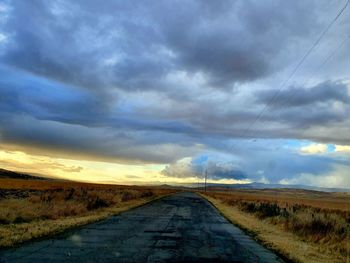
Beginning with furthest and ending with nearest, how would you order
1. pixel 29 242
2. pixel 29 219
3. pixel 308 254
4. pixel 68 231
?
pixel 29 219, pixel 68 231, pixel 308 254, pixel 29 242

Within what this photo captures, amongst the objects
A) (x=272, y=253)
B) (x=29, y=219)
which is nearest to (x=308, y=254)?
(x=272, y=253)

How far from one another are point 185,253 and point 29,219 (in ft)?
35.4

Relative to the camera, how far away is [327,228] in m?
21.2

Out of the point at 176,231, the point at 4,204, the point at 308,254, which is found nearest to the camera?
the point at 308,254

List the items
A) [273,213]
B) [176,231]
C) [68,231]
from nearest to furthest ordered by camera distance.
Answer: [68,231] → [176,231] → [273,213]

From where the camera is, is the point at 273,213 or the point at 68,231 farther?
the point at 273,213

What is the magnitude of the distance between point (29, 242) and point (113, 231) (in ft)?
15.8

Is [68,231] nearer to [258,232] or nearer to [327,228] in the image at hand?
[258,232]

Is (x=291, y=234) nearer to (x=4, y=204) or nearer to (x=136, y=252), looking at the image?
(x=136, y=252)

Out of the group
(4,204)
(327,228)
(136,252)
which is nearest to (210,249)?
(136,252)

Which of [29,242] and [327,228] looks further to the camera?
[327,228]

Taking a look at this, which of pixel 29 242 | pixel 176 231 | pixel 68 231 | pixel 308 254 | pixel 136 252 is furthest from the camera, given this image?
pixel 176 231

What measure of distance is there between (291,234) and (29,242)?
1333 centimetres

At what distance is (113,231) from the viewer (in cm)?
1767
